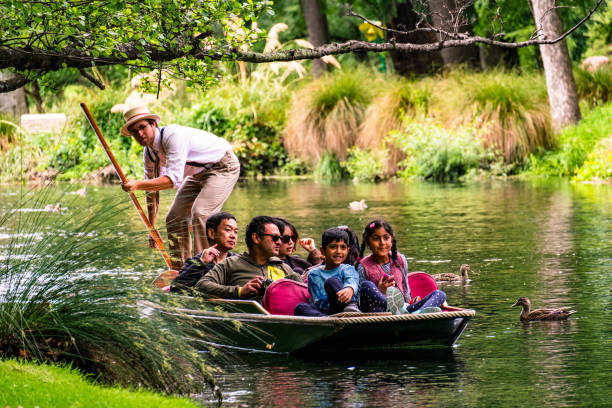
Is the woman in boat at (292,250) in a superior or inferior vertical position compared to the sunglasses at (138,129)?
inferior

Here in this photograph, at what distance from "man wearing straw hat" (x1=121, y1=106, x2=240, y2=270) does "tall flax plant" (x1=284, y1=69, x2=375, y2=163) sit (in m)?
19.4

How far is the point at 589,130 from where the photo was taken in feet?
92.0

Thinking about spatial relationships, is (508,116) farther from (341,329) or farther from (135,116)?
(341,329)

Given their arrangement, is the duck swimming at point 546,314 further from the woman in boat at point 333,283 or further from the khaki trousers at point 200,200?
the khaki trousers at point 200,200

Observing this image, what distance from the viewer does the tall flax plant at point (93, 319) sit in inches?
274

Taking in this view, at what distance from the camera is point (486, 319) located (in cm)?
987

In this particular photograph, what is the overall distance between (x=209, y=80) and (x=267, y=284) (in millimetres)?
2268

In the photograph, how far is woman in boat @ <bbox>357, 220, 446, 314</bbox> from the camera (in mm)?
8727

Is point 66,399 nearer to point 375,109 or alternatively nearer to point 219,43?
point 219,43

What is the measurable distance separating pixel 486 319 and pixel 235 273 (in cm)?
215

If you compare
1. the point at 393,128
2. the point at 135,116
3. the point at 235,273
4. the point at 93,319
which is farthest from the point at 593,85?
the point at 93,319

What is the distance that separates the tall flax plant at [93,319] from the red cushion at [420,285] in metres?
2.55

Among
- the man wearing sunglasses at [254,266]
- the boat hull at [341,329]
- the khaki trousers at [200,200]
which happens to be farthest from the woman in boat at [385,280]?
the khaki trousers at [200,200]

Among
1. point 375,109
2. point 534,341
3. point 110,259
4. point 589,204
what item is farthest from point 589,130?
point 110,259
